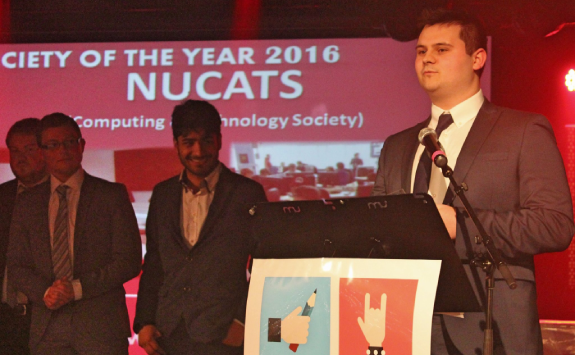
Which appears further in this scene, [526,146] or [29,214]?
[29,214]

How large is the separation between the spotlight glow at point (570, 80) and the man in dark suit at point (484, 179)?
279 centimetres

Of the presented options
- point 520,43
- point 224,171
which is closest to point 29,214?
point 224,171

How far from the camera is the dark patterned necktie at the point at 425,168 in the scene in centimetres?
220

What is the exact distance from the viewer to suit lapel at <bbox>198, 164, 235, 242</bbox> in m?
3.17

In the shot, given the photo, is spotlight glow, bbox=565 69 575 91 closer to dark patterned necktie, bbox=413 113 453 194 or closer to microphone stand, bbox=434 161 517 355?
dark patterned necktie, bbox=413 113 453 194

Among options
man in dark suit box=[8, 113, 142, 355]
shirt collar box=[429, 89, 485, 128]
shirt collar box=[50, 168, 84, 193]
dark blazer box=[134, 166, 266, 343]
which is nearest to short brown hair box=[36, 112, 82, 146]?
man in dark suit box=[8, 113, 142, 355]

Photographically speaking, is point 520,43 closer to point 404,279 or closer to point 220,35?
point 220,35

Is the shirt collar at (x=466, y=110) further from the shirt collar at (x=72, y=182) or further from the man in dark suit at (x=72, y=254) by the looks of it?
the shirt collar at (x=72, y=182)

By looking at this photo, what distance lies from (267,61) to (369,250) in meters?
3.36

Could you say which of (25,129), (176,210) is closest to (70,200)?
(176,210)

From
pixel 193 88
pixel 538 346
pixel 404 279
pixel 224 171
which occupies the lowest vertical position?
pixel 538 346

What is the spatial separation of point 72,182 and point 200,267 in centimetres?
92

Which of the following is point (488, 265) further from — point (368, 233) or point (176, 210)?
point (176, 210)

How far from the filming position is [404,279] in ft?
5.40
